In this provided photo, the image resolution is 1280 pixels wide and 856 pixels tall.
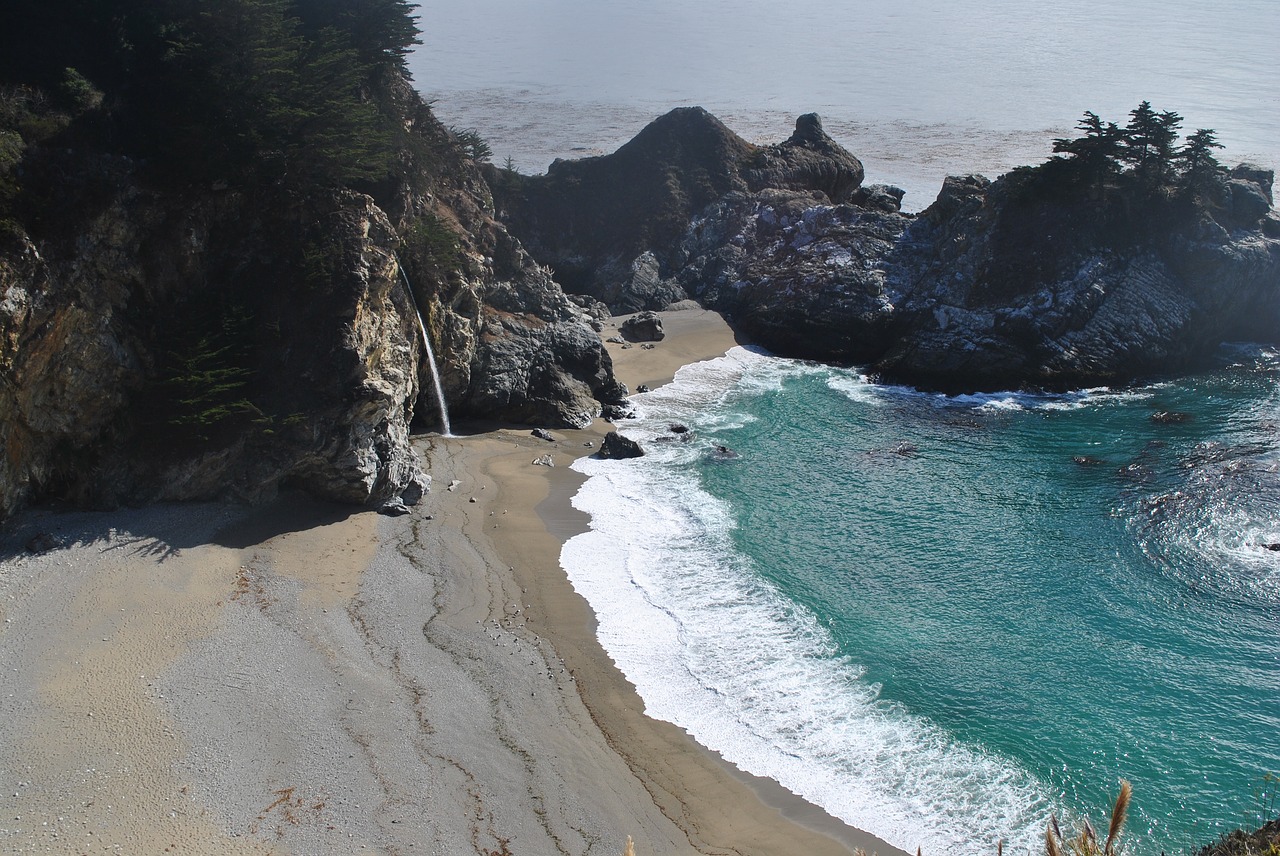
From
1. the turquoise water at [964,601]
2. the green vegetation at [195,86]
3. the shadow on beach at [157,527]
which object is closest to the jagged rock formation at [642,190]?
the turquoise water at [964,601]

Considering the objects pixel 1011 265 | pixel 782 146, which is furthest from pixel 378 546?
pixel 782 146

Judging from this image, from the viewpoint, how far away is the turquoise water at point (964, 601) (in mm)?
14688

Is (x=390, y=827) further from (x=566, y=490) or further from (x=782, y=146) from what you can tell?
(x=782, y=146)

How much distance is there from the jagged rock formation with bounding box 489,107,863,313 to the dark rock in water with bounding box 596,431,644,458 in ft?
53.6

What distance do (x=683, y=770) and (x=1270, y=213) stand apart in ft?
116

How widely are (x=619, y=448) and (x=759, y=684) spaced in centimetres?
1075

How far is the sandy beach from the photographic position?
1281 cm

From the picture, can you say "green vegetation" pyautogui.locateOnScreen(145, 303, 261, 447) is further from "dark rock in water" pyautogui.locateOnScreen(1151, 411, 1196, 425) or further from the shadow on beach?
"dark rock in water" pyautogui.locateOnScreen(1151, 411, 1196, 425)

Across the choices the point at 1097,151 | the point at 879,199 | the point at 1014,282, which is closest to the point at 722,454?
the point at 1014,282

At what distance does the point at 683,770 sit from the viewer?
1472 centimetres

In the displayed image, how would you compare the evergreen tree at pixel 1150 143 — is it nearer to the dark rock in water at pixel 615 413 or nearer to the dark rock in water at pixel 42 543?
the dark rock in water at pixel 615 413

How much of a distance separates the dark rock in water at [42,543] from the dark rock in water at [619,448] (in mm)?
13280

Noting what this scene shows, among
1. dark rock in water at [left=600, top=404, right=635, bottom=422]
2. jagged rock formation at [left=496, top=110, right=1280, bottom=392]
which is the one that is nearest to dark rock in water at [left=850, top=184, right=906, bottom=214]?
jagged rock formation at [left=496, top=110, right=1280, bottom=392]

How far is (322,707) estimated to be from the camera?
1488cm
